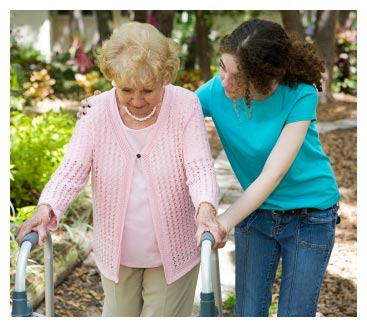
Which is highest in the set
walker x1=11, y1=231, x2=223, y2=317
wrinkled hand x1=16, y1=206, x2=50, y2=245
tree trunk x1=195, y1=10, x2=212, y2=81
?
tree trunk x1=195, y1=10, x2=212, y2=81

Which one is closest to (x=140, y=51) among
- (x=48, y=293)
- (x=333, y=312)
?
(x=48, y=293)

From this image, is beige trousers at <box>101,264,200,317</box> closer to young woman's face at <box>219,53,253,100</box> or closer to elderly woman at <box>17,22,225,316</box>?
elderly woman at <box>17,22,225,316</box>

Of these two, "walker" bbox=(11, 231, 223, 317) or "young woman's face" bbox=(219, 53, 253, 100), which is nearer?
"walker" bbox=(11, 231, 223, 317)

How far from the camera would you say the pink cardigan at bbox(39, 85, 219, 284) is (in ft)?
7.74

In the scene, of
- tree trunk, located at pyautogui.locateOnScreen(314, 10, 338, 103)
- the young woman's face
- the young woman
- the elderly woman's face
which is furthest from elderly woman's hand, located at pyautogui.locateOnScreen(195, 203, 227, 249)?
tree trunk, located at pyautogui.locateOnScreen(314, 10, 338, 103)

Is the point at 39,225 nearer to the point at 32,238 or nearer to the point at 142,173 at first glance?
the point at 32,238

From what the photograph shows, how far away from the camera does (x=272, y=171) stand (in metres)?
2.38

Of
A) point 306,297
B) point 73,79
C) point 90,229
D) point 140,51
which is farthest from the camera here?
point 73,79

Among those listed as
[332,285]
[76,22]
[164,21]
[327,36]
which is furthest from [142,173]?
[76,22]

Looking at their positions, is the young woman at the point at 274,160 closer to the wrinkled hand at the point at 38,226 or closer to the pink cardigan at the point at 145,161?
the pink cardigan at the point at 145,161

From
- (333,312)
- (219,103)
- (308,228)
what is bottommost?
(333,312)
